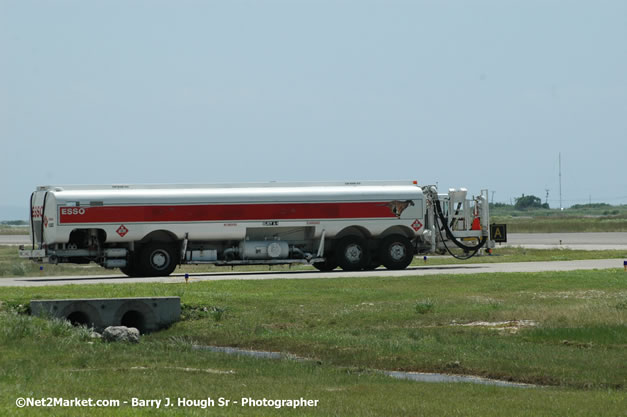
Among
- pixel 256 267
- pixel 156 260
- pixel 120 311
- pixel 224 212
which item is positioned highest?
pixel 224 212

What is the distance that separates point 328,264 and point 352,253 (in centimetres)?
164

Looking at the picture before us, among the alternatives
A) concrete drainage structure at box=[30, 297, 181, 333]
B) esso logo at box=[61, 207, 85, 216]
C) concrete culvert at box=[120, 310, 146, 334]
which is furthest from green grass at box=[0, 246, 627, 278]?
concrete drainage structure at box=[30, 297, 181, 333]

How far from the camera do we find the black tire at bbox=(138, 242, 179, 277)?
37.4m

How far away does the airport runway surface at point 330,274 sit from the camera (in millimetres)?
34625

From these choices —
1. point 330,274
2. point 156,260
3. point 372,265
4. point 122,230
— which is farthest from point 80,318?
point 372,265

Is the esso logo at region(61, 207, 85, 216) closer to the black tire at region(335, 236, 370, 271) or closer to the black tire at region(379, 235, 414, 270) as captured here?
the black tire at region(335, 236, 370, 271)

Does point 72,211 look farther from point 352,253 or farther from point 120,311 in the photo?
point 120,311

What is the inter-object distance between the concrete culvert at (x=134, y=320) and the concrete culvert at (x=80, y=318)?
0.86 meters

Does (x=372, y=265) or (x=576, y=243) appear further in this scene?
(x=576, y=243)

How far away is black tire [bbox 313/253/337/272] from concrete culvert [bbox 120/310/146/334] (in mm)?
14547

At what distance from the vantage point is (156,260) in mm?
37562

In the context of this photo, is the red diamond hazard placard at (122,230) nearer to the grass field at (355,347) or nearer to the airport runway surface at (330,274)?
the airport runway surface at (330,274)

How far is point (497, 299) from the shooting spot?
92.7 feet

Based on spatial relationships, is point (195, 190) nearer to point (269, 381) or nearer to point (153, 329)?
point (153, 329)
